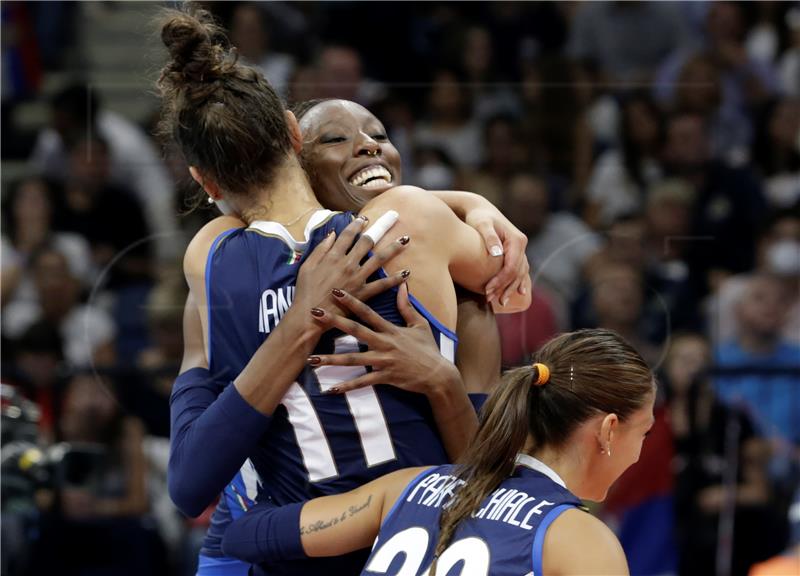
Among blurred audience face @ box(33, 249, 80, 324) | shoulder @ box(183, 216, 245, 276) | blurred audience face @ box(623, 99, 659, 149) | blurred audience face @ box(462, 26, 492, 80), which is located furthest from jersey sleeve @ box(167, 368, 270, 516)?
blurred audience face @ box(462, 26, 492, 80)

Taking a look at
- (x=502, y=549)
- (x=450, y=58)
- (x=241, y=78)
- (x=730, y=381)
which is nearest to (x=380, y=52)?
→ (x=450, y=58)

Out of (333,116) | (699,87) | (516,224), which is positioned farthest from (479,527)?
(699,87)

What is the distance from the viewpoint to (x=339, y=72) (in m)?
5.12

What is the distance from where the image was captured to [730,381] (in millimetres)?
5039

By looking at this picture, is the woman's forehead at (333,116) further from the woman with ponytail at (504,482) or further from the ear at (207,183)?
the woman with ponytail at (504,482)

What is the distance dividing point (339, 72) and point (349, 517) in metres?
3.33

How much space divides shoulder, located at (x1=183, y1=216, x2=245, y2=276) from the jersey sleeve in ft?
0.74

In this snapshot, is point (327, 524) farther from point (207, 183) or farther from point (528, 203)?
point (528, 203)

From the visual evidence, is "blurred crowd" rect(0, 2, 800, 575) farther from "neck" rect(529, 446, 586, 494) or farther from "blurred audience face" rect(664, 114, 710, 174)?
"neck" rect(529, 446, 586, 494)

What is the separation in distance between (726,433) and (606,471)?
9.82ft

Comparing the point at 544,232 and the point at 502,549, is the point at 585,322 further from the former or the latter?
the point at 502,549

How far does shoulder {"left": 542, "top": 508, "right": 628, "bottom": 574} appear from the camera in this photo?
180 cm

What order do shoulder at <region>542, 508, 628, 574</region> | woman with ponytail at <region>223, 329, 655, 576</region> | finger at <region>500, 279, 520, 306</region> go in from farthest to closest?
finger at <region>500, 279, 520, 306</region>
woman with ponytail at <region>223, 329, 655, 576</region>
shoulder at <region>542, 508, 628, 574</region>

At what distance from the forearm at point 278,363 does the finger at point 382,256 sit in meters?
0.13
